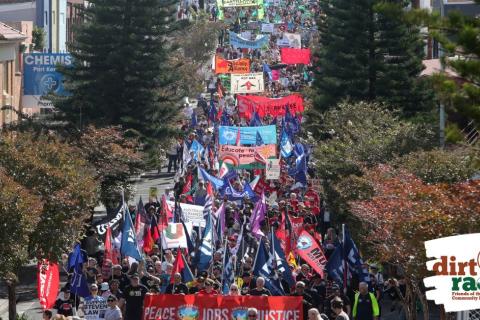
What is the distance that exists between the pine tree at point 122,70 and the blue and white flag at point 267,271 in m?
19.4

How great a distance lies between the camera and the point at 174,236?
82.5 ft

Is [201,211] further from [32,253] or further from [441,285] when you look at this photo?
[441,285]

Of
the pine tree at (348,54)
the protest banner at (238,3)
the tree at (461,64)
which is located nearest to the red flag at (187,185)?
the pine tree at (348,54)

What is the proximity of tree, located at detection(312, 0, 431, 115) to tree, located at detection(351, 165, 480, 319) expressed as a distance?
21327 millimetres

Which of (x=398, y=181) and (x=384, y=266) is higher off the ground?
(x=398, y=181)

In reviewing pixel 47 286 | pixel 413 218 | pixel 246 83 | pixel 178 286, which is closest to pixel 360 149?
pixel 178 286

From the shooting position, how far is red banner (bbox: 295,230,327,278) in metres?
23.5

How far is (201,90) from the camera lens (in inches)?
2586

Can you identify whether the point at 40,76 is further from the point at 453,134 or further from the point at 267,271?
the point at 453,134

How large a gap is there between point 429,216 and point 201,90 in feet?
158

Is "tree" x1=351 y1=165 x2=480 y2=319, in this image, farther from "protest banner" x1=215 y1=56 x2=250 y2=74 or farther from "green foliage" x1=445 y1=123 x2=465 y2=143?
Answer: "protest banner" x1=215 y1=56 x2=250 y2=74

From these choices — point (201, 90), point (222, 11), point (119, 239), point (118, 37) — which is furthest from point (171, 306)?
point (222, 11)

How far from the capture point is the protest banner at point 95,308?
2075 centimetres

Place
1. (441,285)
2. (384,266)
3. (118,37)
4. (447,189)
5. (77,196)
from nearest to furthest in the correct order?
(441,285), (447,189), (77,196), (384,266), (118,37)
